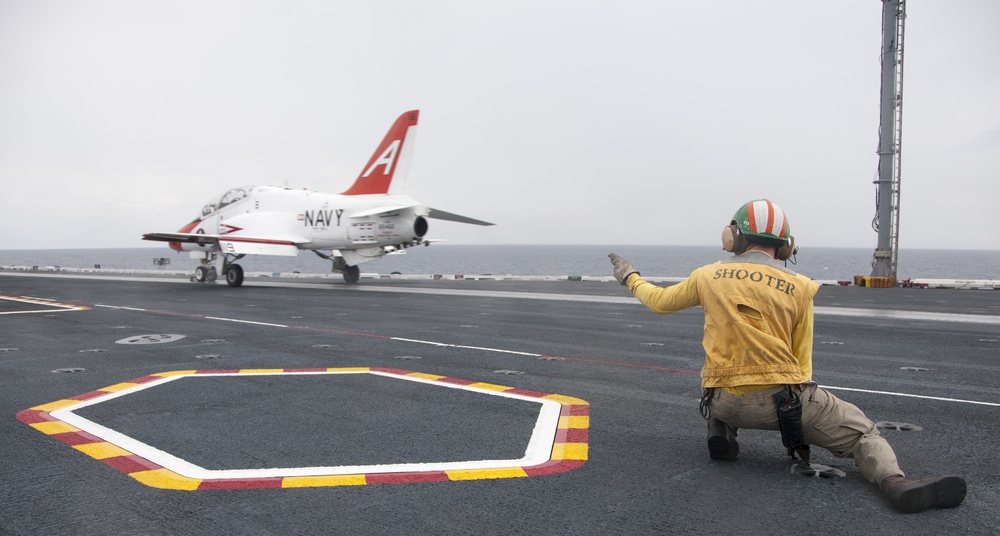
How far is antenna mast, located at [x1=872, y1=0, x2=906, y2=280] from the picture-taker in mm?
28109

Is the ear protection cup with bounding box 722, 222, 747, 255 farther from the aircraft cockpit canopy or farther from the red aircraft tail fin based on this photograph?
the aircraft cockpit canopy

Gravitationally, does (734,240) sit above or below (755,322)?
above

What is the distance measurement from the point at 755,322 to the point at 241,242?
83.8 ft

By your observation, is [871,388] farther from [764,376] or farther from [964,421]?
[764,376]

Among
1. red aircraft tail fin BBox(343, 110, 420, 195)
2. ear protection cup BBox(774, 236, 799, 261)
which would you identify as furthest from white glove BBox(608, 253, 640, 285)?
red aircraft tail fin BBox(343, 110, 420, 195)

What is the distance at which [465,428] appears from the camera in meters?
Result: 5.58

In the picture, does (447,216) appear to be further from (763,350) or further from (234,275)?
(763,350)

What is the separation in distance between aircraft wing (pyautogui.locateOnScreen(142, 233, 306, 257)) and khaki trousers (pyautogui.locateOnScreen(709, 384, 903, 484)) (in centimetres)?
2367

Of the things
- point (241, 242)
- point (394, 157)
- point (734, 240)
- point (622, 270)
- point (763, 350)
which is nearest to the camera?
point (763, 350)

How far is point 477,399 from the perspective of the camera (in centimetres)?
670

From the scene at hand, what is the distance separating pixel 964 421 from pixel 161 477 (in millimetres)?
6507

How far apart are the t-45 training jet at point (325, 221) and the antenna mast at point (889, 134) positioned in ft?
58.8

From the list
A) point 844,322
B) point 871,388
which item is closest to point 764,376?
point 871,388

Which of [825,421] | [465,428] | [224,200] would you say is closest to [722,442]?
[825,421]
